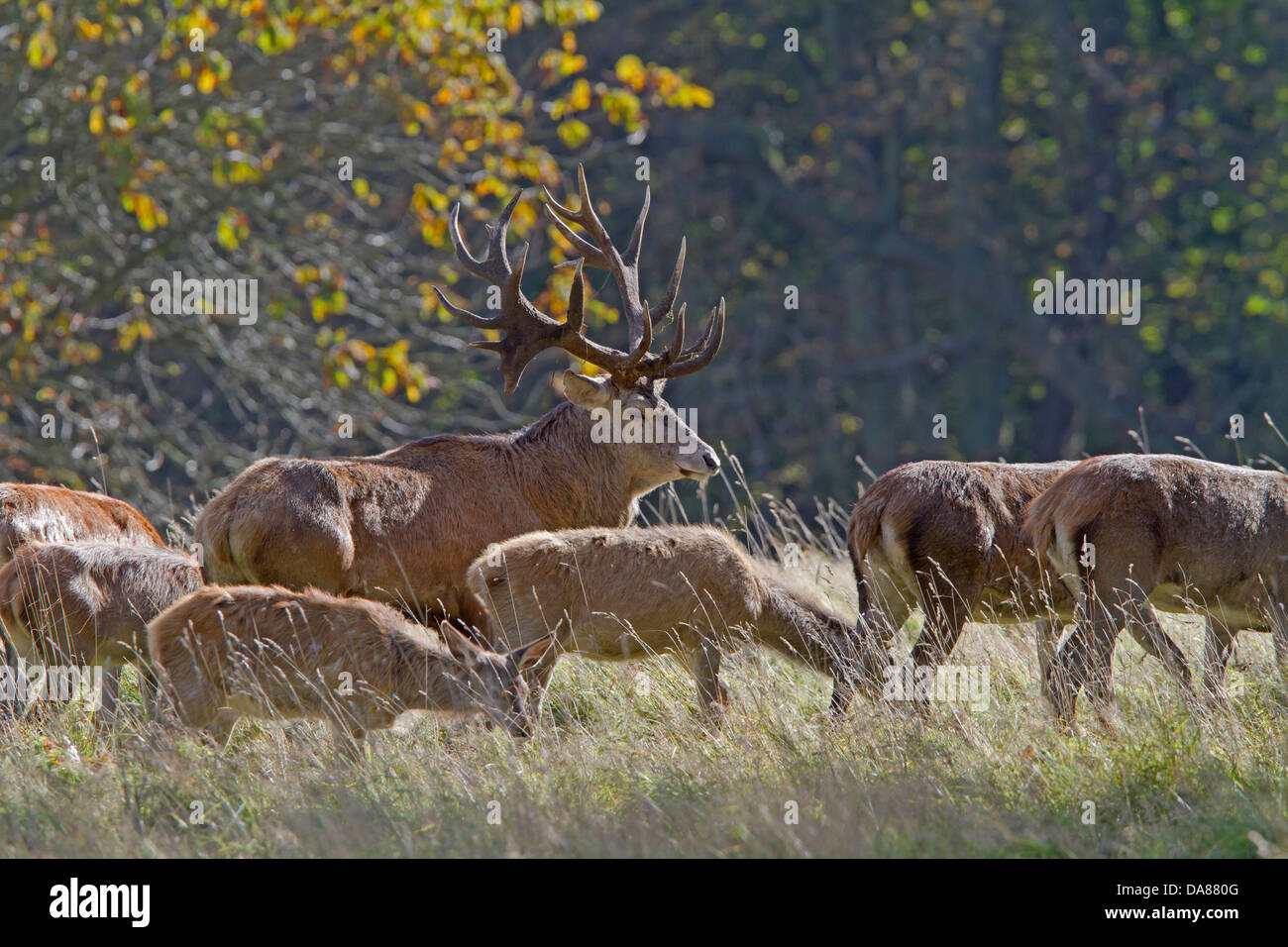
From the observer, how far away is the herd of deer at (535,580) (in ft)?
20.6

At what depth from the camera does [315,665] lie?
627 centimetres

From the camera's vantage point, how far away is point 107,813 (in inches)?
222

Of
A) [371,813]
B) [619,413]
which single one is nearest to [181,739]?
[371,813]

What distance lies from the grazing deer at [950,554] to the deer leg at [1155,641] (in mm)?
403

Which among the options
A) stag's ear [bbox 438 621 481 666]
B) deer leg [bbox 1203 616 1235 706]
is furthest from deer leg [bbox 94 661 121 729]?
deer leg [bbox 1203 616 1235 706]

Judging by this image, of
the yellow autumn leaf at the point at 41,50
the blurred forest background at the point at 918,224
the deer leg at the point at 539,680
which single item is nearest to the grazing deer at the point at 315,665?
the deer leg at the point at 539,680

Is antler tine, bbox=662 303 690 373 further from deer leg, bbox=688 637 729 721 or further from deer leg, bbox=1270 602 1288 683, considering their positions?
deer leg, bbox=1270 602 1288 683

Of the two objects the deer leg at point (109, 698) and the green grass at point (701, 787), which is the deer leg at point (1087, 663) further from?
the deer leg at point (109, 698)

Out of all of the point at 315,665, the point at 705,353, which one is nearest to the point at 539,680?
the point at 315,665

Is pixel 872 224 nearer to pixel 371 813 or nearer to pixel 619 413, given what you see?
pixel 619 413

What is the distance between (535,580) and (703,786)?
4.87ft

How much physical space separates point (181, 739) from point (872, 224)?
58.7ft

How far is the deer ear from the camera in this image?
20.7ft

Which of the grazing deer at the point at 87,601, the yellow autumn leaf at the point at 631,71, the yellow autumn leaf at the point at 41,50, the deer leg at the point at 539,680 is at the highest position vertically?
the yellow autumn leaf at the point at 631,71
